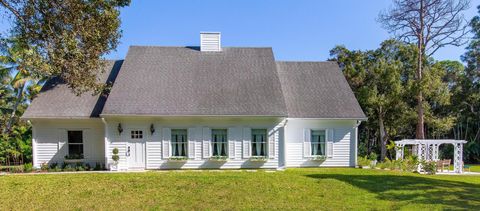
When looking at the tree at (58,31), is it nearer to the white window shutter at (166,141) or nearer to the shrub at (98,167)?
the white window shutter at (166,141)

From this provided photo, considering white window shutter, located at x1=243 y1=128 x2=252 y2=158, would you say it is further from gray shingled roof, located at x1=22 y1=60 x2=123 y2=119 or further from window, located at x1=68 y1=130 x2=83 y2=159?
window, located at x1=68 y1=130 x2=83 y2=159

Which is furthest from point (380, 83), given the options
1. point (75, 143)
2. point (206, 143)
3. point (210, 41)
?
point (75, 143)

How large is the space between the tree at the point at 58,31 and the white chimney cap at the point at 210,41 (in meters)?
7.80

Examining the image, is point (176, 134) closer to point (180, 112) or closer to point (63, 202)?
point (180, 112)

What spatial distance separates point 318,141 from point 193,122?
587 cm

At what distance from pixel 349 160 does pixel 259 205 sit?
8.56 m

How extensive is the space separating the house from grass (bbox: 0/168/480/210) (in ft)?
11.4

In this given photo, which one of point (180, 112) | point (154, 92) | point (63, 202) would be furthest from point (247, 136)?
point (63, 202)

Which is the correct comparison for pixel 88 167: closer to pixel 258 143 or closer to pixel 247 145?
pixel 247 145

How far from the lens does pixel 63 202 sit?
6.89 meters

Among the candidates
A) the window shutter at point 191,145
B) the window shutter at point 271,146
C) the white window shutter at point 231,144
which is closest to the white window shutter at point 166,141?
the window shutter at point 191,145

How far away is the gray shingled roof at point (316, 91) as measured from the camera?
45.3 ft

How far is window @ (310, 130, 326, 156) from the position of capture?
13727 mm

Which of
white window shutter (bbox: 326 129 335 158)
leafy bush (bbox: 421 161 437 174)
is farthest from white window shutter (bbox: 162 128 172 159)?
leafy bush (bbox: 421 161 437 174)
